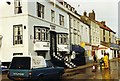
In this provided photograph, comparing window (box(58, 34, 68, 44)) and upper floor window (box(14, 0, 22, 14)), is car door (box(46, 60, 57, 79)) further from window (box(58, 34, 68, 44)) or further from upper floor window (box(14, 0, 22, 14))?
window (box(58, 34, 68, 44))

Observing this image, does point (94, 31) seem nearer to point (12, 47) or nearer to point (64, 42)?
point (64, 42)

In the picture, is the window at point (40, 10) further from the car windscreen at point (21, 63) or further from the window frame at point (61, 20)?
the car windscreen at point (21, 63)

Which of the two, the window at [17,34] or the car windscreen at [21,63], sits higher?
the window at [17,34]

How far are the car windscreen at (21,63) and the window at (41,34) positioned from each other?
12372 millimetres

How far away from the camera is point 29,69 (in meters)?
15.6

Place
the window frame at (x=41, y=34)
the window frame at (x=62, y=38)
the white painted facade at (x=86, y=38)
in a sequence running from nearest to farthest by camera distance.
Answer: the window frame at (x=41, y=34) < the window frame at (x=62, y=38) < the white painted facade at (x=86, y=38)

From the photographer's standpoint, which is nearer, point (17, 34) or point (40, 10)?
point (17, 34)

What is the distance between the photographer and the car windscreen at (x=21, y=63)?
16.0 m

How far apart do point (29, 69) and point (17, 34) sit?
13367 millimetres

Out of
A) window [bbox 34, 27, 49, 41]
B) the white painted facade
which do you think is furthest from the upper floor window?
the white painted facade

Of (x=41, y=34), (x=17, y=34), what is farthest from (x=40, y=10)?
(x=17, y=34)

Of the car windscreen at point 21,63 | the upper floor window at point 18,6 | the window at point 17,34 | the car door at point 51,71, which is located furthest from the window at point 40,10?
the car windscreen at point 21,63

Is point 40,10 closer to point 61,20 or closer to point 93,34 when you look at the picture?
point 61,20

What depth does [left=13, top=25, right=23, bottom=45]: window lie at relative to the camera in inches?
1113
